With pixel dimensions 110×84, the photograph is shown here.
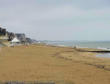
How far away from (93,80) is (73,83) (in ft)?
4.47

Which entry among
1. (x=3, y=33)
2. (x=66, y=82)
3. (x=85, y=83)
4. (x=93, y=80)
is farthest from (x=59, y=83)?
(x=3, y=33)

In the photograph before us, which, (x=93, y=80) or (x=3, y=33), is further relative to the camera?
(x=3, y=33)

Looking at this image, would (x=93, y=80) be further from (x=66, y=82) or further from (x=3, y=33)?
(x=3, y=33)

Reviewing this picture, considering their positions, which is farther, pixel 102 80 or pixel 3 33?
pixel 3 33

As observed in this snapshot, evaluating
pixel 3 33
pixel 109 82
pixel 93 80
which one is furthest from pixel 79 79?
pixel 3 33

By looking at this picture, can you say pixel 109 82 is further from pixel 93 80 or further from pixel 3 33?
pixel 3 33

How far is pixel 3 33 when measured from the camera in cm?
10131

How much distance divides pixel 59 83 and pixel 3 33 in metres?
94.4

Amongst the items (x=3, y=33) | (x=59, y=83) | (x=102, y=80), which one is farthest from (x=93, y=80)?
(x=3, y=33)

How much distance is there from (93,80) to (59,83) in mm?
2149

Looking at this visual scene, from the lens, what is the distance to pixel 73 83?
35.2ft

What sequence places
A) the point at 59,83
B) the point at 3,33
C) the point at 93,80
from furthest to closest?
the point at 3,33, the point at 93,80, the point at 59,83

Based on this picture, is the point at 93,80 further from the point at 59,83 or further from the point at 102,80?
the point at 59,83

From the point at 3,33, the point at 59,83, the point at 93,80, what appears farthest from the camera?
the point at 3,33
